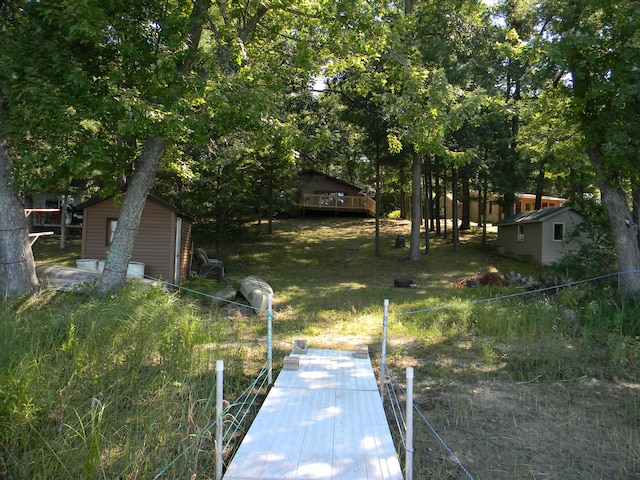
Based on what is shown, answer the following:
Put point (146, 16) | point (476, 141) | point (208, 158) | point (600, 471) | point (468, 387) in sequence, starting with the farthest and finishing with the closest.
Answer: point (476, 141) → point (208, 158) → point (146, 16) → point (468, 387) → point (600, 471)

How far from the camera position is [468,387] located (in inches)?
225

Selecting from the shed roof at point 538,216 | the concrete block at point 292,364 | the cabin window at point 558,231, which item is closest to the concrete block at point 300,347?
the concrete block at point 292,364

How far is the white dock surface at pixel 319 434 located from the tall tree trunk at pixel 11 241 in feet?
17.5

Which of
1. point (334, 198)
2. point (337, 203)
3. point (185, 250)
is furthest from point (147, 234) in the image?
point (337, 203)

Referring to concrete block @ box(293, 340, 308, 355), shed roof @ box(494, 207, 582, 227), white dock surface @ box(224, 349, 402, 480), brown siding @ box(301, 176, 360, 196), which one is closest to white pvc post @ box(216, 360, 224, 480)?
white dock surface @ box(224, 349, 402, 480)

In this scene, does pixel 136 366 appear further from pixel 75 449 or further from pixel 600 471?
pixel 600 471

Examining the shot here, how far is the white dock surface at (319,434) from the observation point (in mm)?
3232

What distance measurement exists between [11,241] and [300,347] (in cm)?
543

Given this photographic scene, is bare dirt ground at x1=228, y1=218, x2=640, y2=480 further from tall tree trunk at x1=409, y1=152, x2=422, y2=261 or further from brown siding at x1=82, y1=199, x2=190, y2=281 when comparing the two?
tall tree trunk at x1=409, y1=152, x2=422, y2=261

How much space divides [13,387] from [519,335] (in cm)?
719

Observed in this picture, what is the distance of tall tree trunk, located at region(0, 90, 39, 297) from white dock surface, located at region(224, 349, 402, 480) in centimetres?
533

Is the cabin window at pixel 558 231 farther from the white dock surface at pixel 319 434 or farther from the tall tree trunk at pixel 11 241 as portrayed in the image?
the tall tree trunk at pixel 11 241

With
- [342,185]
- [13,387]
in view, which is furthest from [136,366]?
Answer: [342,185]

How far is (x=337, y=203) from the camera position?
3478cm
